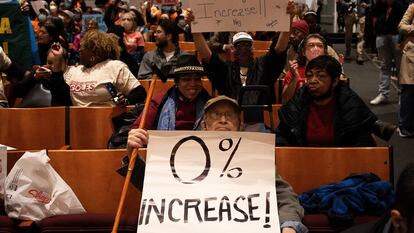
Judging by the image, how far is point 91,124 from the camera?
16.1 feet

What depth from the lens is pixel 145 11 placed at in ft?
44.6

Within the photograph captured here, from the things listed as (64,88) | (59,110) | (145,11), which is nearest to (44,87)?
(64,88)

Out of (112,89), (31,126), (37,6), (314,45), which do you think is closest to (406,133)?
(314,45)

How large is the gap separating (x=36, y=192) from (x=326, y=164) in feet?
5.12

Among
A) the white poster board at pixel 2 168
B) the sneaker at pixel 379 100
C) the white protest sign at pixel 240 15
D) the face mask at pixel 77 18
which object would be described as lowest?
the sneaker at pixel 379 100

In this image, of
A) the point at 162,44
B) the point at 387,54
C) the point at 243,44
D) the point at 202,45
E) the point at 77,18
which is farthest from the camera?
the point at 77,18

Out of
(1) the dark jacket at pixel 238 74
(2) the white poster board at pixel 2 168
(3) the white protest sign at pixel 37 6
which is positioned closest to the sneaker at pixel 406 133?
(1) the dark jacket at pixel 238 74

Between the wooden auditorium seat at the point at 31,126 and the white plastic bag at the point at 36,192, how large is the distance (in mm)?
1433

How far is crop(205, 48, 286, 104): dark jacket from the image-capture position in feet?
16.0

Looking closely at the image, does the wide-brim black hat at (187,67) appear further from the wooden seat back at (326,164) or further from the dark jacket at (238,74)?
the wooden seat back at (326,164)

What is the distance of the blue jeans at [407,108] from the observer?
287 inches

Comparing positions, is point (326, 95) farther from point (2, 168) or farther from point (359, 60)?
point (359, 60)

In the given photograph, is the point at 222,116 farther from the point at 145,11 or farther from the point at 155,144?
the point at 145,11

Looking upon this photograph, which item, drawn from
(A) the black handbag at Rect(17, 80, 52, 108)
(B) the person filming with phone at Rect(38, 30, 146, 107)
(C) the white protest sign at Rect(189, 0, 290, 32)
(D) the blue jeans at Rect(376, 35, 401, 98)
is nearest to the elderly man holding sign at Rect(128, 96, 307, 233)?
(C) the white protest sign at Rect(189, 0, 290, 32)
